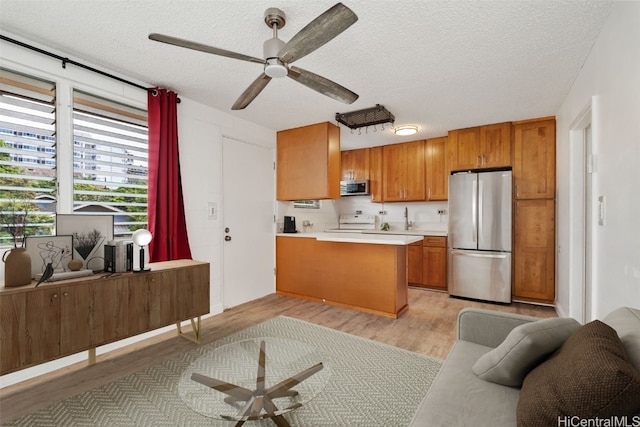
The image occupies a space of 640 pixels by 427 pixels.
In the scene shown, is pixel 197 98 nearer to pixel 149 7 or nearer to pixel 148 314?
pixel 149 7

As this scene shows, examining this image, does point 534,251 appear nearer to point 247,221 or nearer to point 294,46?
point 247,221

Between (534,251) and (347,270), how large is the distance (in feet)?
8.31

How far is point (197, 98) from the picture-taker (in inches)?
132

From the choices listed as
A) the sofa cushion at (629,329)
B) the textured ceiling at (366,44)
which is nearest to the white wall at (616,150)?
the textured ceiling at (366,44)

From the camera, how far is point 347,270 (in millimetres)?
3893

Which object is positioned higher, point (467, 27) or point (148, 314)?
point (467, 27)

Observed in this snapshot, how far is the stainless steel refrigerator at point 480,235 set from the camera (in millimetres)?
4035

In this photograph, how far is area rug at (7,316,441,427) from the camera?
1733 millimetres

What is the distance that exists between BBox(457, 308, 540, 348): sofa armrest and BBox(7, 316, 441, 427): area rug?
0.55 m

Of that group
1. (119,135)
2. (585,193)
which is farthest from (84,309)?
(585,193)

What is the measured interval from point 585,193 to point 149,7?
13.1 ft

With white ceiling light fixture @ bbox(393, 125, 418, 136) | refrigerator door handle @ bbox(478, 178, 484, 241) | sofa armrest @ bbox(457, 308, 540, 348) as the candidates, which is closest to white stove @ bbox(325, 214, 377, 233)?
white ceiling light fixture @ bbox(393, 125, 418, 136)

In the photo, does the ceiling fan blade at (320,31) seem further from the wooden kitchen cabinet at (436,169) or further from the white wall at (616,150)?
the wooden kitchen cabinet at (436,169)

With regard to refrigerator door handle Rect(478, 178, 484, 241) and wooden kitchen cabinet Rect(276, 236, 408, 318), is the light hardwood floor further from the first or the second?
refrigerator door handle Rect(478, 178, 484, 241)
